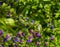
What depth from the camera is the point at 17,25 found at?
304 cm

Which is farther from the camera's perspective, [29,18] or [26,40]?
[29,18]

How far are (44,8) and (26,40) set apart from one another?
592 mm

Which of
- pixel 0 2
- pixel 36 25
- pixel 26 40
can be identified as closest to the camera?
pixel 26 40

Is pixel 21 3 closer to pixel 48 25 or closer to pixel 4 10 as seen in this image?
pixel 4 10

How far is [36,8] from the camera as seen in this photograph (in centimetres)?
313

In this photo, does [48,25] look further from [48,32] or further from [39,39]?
[39,39]

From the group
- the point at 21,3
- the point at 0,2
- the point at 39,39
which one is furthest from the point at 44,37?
the point at 0,2

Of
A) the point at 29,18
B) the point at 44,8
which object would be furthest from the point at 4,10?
the point at 44,8

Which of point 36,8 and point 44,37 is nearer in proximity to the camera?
point 44,37

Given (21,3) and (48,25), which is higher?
(21,3)

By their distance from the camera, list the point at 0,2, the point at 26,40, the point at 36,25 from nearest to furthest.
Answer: the point at 26,40 → the point at 36,25 → the point at 0,2

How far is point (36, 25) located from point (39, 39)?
23cm

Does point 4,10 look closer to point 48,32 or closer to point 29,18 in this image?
point 29,18

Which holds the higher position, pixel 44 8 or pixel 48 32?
pixel 44 8
